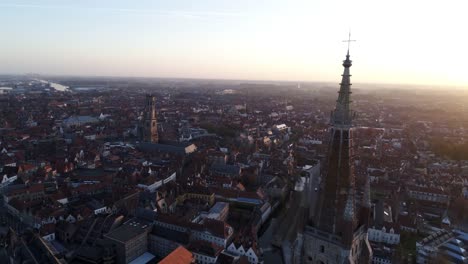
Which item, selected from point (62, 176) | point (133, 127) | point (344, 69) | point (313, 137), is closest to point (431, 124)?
point (313, 137)

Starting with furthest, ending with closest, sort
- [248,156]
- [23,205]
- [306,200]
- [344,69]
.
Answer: [248,156] → [23,205] → [306,200] → [344,69]

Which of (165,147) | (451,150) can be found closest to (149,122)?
(165,147)

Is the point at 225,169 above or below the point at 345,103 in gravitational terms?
below

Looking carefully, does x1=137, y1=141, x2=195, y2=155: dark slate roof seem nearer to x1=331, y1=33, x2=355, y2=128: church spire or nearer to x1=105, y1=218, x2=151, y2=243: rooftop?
x1=105, y1=218, x2=151, y2=243: rooftop

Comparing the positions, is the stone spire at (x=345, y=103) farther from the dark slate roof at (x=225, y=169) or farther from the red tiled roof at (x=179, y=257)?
the dark slate roof at (x=225, y=169)

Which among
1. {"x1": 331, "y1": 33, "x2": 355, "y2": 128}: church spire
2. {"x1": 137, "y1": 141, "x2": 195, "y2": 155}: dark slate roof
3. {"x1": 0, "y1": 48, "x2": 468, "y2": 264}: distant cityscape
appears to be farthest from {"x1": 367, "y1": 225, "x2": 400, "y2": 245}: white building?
{"x1": 137, "y1": 141, "x2": 195, "y2": 155}: dark slate roof

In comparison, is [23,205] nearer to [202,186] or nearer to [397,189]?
[202,186]

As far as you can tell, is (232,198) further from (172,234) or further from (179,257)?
(179,257)
